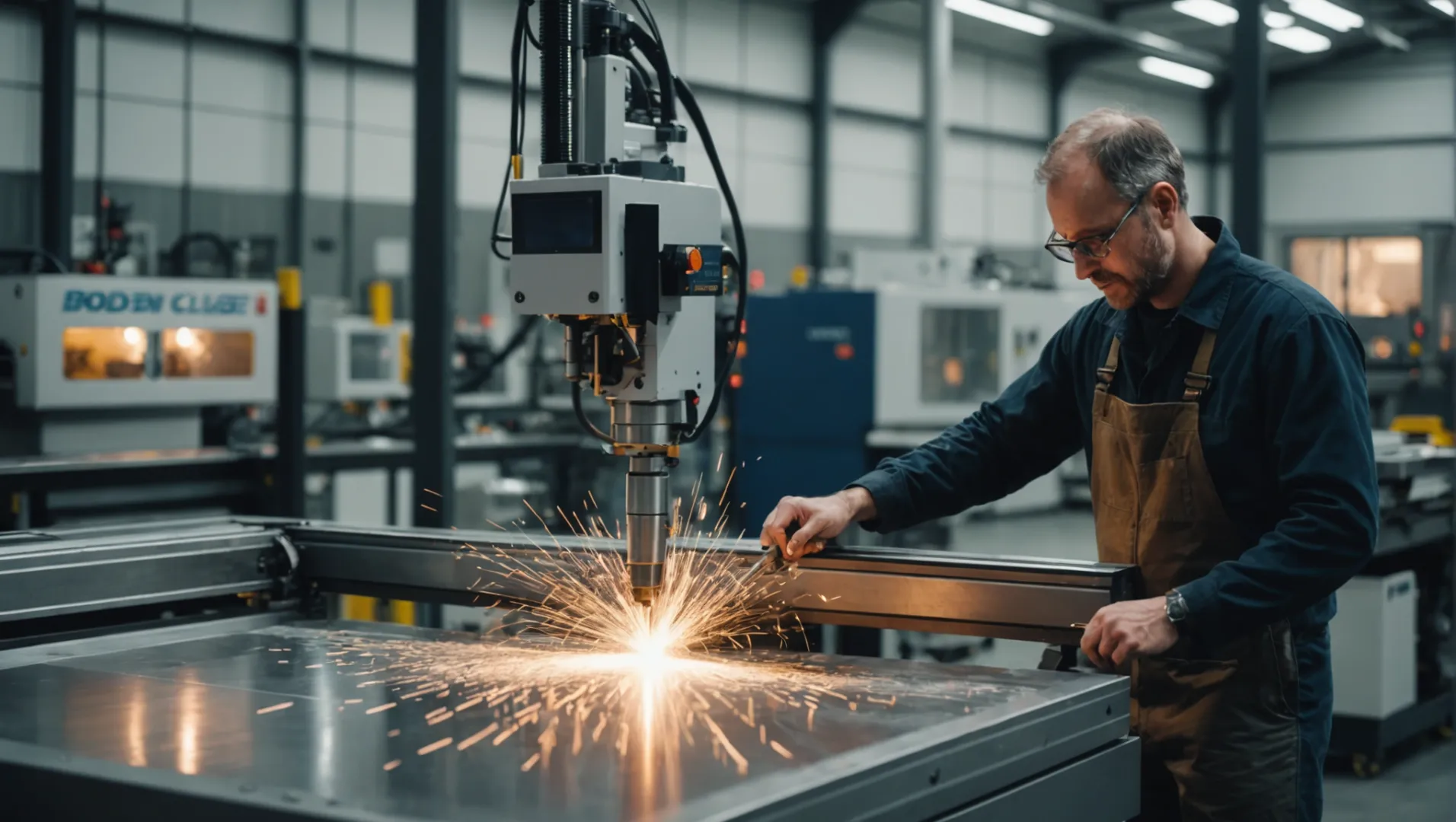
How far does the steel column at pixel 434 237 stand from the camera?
417 cm

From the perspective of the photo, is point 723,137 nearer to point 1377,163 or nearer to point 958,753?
point 1377,163

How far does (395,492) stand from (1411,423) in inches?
167

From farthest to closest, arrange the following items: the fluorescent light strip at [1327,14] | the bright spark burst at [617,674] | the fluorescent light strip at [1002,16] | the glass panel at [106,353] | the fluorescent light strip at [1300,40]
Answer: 1. the fluorescent light strip at [1300,40]
2. the fluorescent light strip at [1327,14]
3. the fluorescent light strip at [1002,16]
4. the glass panel at [106,353]
5. the bright spark burst at [617,674]

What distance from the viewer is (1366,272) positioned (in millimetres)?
7602

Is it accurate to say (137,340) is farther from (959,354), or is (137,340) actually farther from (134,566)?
(959,354)

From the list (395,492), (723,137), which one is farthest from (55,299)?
(723,137)

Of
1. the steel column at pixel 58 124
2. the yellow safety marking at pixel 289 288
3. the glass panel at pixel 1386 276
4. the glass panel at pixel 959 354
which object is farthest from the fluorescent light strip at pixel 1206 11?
the yellow safety marking at pixel 289 288

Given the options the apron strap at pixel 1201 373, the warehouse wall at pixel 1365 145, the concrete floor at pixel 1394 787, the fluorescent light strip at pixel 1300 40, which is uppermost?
the fluorescent light strip at pixel 1300 40

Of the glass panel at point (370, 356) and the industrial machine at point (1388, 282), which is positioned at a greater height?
the industrial machine at point (1388, 282)

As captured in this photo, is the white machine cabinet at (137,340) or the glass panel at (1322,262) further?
the glass panel at (1322,262)

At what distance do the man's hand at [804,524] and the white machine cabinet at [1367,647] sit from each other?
2.93 metres

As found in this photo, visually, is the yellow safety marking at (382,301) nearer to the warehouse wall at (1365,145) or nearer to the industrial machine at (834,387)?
the industrial machine at (834,387)

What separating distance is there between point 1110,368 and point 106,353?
12.6ft

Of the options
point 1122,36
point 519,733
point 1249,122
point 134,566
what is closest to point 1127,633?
point 519,733
